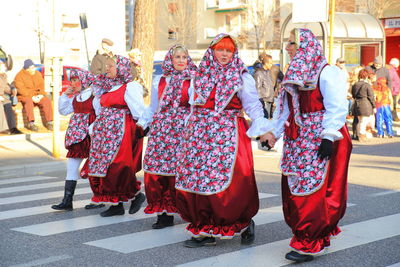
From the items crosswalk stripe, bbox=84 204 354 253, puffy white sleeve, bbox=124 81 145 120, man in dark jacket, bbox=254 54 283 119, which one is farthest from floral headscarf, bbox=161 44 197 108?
man in dark jacket, bbox=254 54 283 119

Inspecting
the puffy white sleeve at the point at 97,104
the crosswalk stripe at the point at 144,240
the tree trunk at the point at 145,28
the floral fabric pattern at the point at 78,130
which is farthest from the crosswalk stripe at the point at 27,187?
the tree trunk at the point at 145,28

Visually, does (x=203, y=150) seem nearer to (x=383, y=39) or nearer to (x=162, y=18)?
(x=383, y=39)

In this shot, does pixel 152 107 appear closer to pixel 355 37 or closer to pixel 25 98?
pixel 25 98

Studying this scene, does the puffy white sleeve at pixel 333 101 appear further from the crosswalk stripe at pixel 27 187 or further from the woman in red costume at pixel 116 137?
the crosswalk stripe at pixel 27 187

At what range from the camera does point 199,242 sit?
6340 millimetres

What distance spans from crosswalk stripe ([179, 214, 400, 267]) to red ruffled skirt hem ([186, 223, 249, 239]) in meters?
0.16

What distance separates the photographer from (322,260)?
5.88 meters

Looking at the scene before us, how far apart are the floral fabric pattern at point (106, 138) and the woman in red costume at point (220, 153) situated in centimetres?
142

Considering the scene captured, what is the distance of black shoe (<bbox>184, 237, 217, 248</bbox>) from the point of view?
632cm

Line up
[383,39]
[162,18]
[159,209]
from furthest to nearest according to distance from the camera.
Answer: [162,18], [383,39], [159,209]

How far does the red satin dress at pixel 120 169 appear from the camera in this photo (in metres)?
7.65

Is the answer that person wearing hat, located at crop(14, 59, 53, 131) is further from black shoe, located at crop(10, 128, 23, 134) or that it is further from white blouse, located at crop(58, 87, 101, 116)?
white blouse, located at crop(58, 87, 101, 116)

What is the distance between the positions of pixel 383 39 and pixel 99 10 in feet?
89.0

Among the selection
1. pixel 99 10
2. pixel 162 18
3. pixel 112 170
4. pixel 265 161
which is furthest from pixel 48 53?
pixel 162 18
